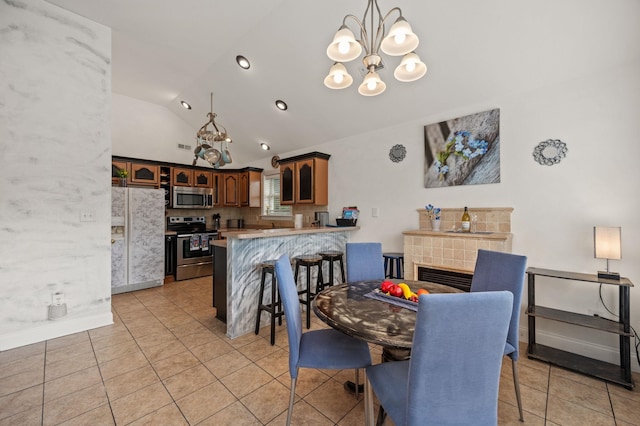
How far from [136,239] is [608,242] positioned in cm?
581

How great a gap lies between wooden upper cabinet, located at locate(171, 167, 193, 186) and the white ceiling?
1.54 m

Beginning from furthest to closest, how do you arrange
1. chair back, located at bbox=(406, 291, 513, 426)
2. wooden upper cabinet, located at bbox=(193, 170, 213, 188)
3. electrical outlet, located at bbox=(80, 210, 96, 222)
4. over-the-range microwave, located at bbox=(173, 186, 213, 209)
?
wooden upper cabinet, located at bbox=(193, 170, 213, 188) → over-the-range microwave, located at bbox=(173, 186, 213, 209) → electrical outlet, located at bbox=(80, 210, 96, 222) → chair back, located at bbox=(406, 291, 513, 426)

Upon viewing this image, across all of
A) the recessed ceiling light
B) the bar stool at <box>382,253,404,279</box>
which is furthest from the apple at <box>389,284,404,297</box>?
the recessed ceiling light

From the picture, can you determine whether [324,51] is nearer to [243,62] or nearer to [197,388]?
[243,62]

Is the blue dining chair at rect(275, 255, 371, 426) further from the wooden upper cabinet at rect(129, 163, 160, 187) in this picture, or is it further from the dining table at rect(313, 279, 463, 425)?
the wooden upper cabinet at rect(129, 163, 160, 187)

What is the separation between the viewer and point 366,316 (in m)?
1.49

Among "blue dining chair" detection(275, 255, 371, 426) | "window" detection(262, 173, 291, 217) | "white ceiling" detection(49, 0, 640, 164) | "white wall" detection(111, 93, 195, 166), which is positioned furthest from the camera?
"window" detection(262, 173, 291, 217)

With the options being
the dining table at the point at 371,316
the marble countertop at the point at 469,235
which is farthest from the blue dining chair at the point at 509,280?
the marble countertop at the point at 469,235

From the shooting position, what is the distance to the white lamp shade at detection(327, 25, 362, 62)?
5.21 ft

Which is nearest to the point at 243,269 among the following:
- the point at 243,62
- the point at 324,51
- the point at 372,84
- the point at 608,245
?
the point at 372,84

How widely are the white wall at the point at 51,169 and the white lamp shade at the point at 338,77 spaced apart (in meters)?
2.77

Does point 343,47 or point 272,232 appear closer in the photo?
point 343,47

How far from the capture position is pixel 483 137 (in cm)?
309

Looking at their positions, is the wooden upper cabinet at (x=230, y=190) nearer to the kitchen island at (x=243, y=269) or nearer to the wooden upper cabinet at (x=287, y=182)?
the wooden upper cabinet at (x=287, y=182)
